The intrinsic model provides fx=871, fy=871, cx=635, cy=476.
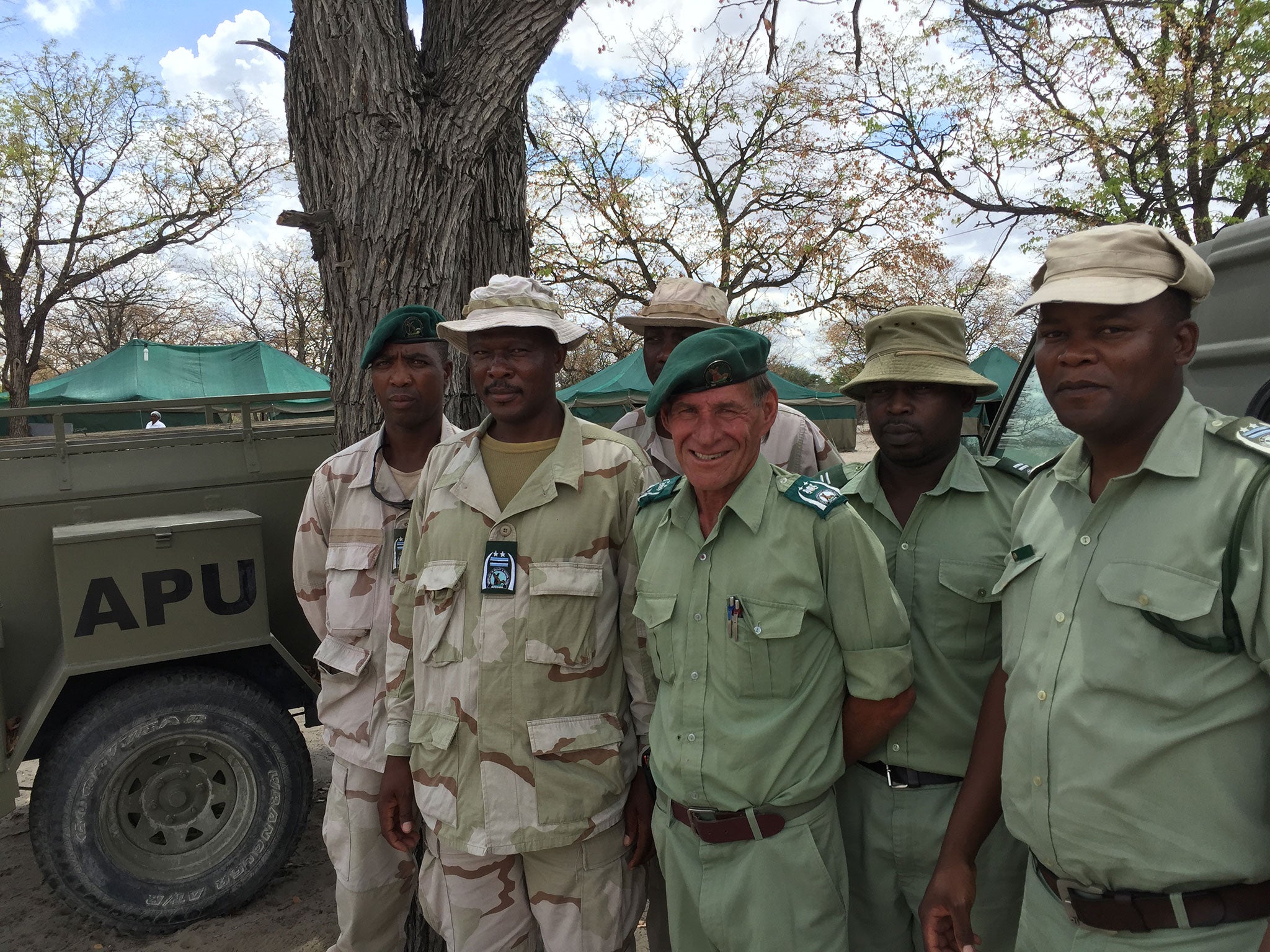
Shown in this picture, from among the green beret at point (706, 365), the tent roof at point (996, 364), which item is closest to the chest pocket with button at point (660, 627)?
the green beret at point (706, 365)

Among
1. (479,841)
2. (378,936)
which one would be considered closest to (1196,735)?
(479,841)

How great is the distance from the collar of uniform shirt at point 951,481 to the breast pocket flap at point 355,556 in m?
1.41

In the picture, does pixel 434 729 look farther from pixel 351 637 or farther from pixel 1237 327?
pixel 1237 327

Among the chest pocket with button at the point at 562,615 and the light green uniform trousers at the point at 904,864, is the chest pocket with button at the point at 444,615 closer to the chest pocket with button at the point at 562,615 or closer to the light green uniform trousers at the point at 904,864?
the chest pocket with button at the point at 562,615

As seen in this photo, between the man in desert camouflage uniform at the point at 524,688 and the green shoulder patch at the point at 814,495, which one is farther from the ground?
the green shoulder patch at the point at 814,495

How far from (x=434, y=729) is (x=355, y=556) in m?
0.70

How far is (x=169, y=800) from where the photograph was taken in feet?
11.1

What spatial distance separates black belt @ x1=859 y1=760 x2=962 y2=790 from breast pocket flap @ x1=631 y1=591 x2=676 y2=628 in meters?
0.57

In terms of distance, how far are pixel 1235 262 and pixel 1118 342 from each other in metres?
1.43

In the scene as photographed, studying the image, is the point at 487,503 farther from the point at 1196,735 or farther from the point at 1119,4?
the point at 1119,4

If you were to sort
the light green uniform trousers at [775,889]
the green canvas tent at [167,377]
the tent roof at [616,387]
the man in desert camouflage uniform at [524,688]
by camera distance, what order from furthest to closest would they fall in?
the tent roof at [616,387]
the green canvas tent at [167,377]
the man in desert camouflage uniform at [524,688]
the light green uniform trousers at [775,889]

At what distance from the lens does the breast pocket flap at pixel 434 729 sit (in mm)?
2131

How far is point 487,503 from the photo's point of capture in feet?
7.27

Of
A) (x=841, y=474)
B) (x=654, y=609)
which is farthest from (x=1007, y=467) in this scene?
(x=654, y=609)
